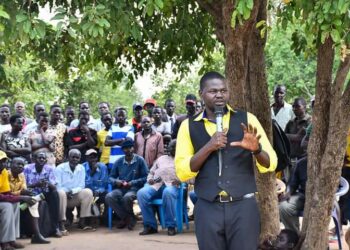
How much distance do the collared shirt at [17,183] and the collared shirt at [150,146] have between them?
2.02m

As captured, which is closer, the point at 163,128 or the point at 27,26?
the point at 27,26

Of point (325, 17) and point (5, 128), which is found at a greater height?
point (325, 17)

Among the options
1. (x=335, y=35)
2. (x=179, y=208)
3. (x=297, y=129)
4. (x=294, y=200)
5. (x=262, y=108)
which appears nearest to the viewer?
(x=335, y=35)

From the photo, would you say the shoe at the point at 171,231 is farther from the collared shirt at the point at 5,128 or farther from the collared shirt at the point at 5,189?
the collared shirt at the point at 5,128

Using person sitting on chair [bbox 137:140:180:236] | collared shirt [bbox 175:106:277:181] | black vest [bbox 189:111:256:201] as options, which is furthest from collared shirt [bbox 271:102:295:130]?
black vest [bbox 189:111:256:201]

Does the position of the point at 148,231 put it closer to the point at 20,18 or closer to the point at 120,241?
the point at 120,241

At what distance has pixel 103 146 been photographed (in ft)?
34.0

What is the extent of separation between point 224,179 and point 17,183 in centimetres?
540

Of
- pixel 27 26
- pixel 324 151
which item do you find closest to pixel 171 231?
pixel 324 151

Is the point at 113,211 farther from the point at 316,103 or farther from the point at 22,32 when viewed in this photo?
the point at 22,32

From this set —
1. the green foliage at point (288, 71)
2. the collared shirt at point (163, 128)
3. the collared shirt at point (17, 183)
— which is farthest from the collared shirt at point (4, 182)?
the green foliage at point (288, 71)

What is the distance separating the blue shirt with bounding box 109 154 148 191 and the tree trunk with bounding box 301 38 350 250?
3836 mm

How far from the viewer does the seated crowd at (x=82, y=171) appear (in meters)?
8.78

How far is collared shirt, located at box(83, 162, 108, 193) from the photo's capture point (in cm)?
996
